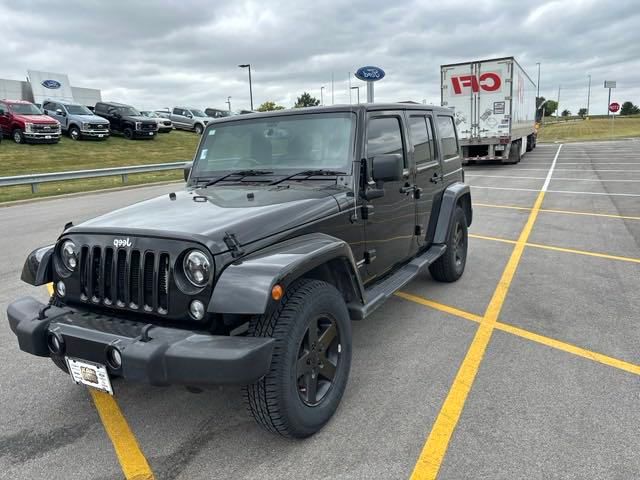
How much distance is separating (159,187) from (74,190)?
250 centimetres

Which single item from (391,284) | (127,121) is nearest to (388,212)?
(391,284)

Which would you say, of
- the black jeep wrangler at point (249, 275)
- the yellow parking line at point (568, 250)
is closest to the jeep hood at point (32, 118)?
the yellow parking line at point (568, 250)

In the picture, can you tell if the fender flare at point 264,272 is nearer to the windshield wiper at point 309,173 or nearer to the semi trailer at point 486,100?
the windshield wiper at point 309,173

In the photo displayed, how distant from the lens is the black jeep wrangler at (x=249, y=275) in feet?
8.24

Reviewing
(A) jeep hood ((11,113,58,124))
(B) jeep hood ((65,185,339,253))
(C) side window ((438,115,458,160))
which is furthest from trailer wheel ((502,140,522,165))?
(A) jeep hood ((11,113,58,124))

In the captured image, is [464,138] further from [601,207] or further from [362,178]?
[362,178]

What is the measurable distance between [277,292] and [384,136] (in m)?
2.14

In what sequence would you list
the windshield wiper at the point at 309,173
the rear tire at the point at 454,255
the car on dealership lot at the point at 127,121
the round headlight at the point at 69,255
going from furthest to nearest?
the car on dealership lot at the point at 127,121 < the rear tire at the point at 454,255 < the windshield wiper at the point at 309,173 < the round headlight at the point at 69,255

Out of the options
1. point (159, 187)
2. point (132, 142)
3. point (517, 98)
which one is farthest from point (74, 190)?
point (517, 98)

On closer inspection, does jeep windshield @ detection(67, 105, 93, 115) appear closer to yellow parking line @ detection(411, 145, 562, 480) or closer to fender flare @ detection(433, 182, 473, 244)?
fender flare @ detection(433, 182, 473, 244)

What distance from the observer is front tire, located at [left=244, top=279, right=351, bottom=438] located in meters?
2.64

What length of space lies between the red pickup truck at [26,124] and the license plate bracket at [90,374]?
926 inches

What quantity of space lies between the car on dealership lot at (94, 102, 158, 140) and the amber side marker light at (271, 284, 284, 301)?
91.4 feet

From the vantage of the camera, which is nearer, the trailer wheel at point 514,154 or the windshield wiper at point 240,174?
the windshield wiper at point 240,174
